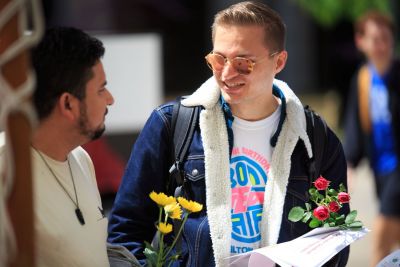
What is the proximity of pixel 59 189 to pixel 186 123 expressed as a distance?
692mm

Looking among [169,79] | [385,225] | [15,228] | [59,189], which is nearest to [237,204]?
[59,189]

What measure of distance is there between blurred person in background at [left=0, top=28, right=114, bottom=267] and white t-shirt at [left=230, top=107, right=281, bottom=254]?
571 mm

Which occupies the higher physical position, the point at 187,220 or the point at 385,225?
the point at 187,220

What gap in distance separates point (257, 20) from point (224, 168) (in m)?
0.54

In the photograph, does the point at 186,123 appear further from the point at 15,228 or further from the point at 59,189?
the point at 15,228

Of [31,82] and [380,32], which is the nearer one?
[31,82]

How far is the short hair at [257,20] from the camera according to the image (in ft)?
10.5

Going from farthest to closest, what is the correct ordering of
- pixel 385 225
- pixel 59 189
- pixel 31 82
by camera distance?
1. pixel 385 225
2. pixel 59 189
3. pixel 31 82

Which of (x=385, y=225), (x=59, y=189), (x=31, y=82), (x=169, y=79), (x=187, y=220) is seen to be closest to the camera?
(x=31, y=82)

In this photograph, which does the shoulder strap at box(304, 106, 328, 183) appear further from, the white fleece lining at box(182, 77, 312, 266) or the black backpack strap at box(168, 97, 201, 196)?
the black backpack strap at box(168, 97, 201, 196)

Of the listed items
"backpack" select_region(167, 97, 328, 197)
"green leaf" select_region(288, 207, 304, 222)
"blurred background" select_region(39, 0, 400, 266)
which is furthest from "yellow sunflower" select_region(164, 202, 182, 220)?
"blurred background" select_region(39, 0, 400, 266)

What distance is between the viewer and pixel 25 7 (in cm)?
188

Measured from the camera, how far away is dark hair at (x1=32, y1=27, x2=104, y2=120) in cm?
263

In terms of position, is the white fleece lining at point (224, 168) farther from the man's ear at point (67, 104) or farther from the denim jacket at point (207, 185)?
the man's ear at point (67, 104)
